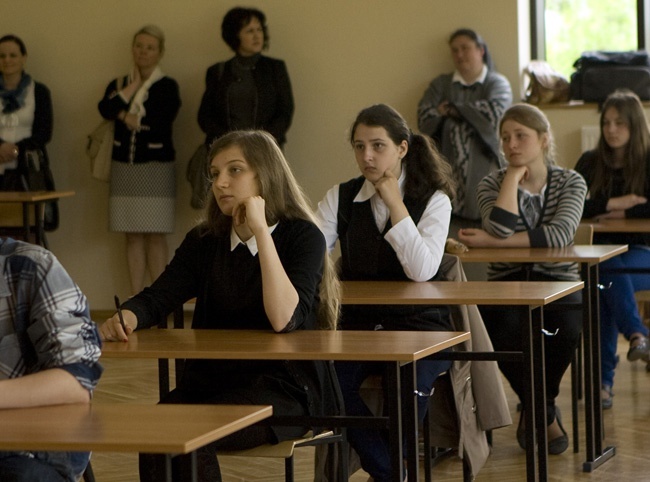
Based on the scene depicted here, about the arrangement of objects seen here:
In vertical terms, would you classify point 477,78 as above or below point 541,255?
above

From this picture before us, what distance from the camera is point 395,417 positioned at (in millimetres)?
2477

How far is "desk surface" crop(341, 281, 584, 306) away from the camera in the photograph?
3.15m

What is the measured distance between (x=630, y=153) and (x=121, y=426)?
401 centimetres

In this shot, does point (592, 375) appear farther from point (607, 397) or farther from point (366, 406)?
point (366, 406)

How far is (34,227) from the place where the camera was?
712cm

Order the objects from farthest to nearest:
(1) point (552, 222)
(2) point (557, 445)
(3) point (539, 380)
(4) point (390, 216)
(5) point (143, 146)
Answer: (5) point (143, 146) → (1) point (552, 222) → (2) point (557, 445) → (4) point (390, 216) → (3) point (539, 380)

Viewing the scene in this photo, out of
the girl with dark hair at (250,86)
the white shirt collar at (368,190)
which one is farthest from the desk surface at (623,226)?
the girl with dark hair at (250,86)

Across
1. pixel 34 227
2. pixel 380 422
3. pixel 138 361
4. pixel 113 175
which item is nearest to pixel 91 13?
pixel 113 175

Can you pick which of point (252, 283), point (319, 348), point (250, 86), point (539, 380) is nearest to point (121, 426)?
point (319, 348)

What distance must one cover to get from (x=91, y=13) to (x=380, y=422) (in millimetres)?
5919

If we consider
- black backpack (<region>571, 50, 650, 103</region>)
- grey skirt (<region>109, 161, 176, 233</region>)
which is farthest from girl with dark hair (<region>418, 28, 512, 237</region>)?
grey skirt (<region>109, 161, 176, 233</region>)

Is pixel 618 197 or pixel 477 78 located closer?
pixel 618 197

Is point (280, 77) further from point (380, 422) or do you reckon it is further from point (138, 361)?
point (380, 422)

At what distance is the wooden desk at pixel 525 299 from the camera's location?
10.4ft
